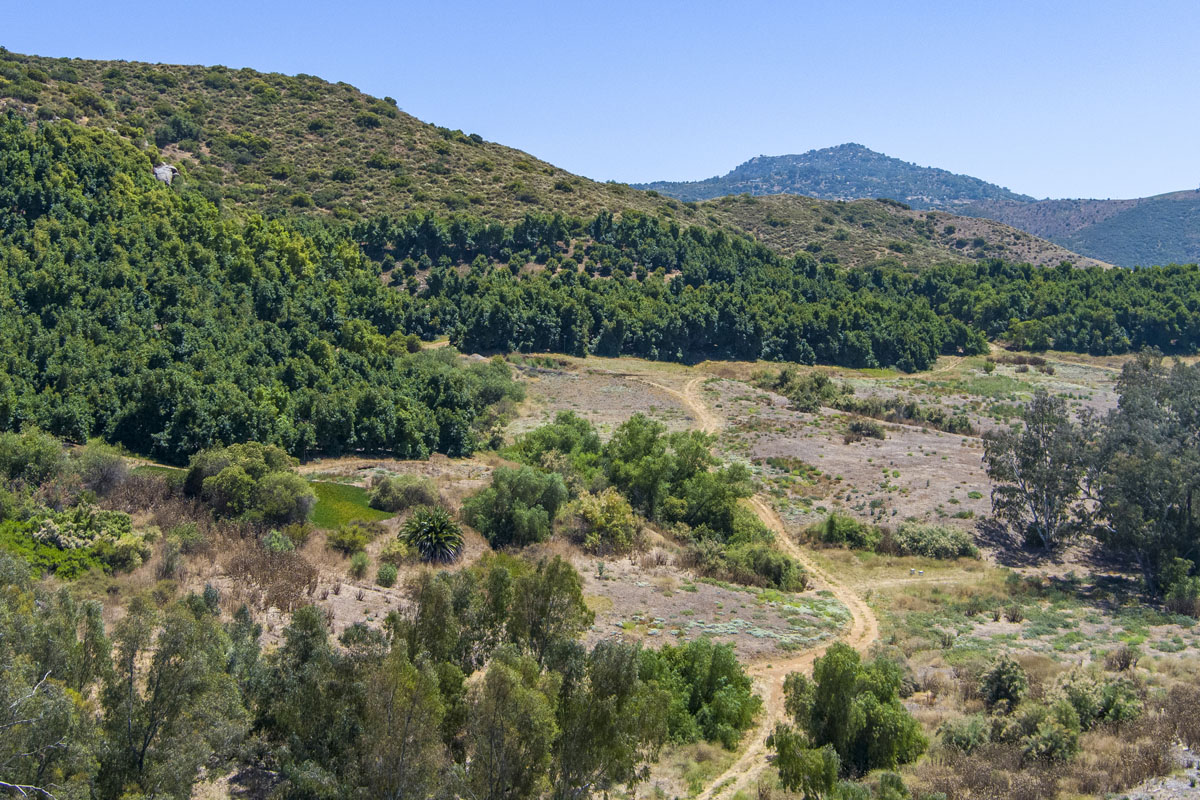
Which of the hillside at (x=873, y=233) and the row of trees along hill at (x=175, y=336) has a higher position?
the hillside at (x=873, y=233)

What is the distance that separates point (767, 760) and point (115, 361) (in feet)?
120

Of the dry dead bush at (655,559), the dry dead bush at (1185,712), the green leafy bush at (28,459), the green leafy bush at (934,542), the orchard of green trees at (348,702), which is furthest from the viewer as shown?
the green leafy bush at (934,542)

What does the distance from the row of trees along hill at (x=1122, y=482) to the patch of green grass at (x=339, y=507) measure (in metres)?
28.7

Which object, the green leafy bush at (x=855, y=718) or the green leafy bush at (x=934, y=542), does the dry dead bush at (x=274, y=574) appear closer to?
the green leafy bush at (x=855, y=718)

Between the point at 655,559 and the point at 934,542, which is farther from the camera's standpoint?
the point at 934,542

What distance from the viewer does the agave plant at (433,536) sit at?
3152 cm

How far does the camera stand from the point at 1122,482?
119 feet

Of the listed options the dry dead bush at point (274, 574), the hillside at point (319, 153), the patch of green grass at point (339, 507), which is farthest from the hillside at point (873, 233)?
the dry dead bush at point (274, 574)

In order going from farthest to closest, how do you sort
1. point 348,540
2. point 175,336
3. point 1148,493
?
point 175,336 < point 1148,493 < point 348,540

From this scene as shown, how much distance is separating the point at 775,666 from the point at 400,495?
683 inches

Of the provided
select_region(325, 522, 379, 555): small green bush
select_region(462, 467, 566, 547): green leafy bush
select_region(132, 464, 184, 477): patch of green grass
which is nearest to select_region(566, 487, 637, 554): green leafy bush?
select_region(462, 467, 566, 547): green leafy bush

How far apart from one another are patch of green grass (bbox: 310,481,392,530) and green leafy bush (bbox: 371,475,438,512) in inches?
16.6

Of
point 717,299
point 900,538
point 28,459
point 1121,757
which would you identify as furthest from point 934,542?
point 717,299

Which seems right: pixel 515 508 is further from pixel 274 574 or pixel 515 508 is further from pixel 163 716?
pixel 163 716
